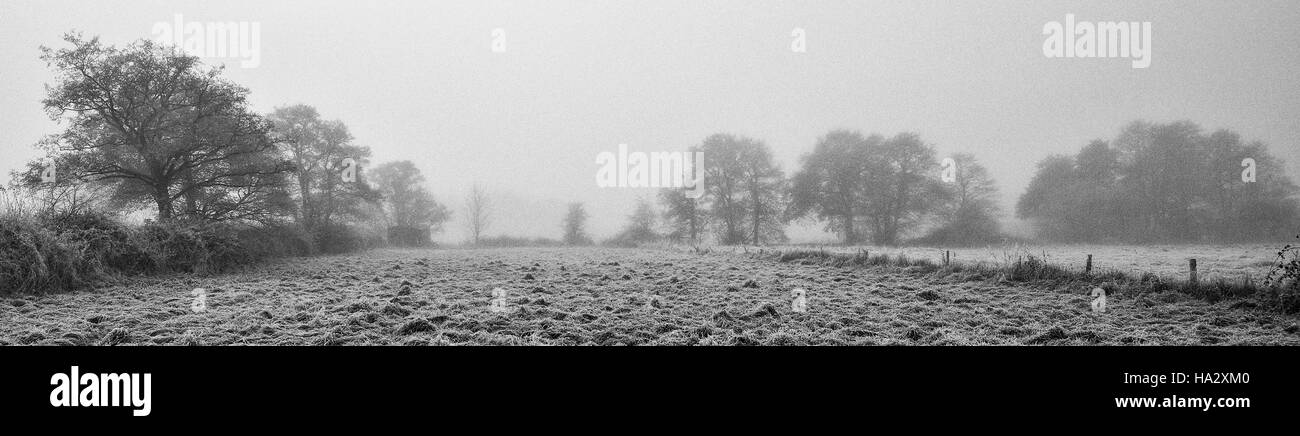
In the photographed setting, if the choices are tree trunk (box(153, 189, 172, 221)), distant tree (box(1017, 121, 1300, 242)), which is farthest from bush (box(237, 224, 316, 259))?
distant tree (box(1017, 121, 1300, 242))

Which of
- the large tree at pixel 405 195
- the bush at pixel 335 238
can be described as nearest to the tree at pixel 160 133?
the bush at pixel 335 238

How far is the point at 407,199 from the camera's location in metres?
41.2

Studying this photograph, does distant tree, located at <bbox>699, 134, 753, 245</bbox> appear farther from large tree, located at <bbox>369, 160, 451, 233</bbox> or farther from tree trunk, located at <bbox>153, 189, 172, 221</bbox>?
tree trunk, located at <bbox>153, 189, 172, 221</bbox>

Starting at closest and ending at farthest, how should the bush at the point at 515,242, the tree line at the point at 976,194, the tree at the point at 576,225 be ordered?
1. the tree line at the point at 976,194
2. the bush at the point at 515,242
3. the tree at the point at 576,225

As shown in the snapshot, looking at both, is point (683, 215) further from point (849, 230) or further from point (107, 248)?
point (107, 248)

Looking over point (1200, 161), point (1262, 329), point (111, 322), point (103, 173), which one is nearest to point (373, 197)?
point (103, 173)

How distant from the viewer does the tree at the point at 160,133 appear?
56.9ft

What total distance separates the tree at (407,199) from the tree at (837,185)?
1160 inches

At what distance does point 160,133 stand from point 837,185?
36962 millimetres

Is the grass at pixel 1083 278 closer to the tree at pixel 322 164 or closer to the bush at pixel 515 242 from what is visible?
the tree at pixel 322 164

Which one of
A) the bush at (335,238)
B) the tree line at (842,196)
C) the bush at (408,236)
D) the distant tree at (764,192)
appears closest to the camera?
the bush at (335,238)

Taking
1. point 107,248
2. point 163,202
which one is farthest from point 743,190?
point 107,248

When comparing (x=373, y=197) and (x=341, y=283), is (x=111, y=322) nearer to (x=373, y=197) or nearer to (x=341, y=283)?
(x=341, y=283)
